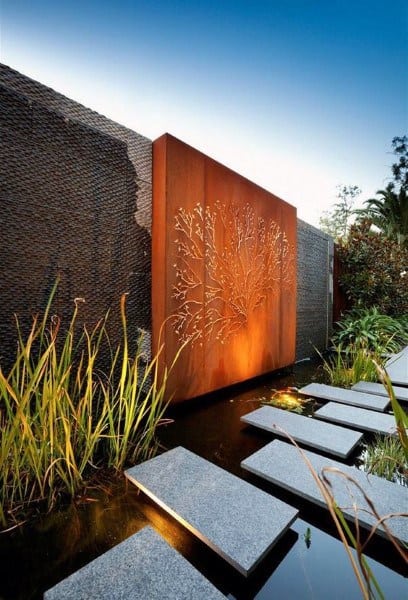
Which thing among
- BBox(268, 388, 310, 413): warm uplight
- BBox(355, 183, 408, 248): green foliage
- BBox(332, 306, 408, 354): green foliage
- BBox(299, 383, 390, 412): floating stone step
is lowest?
BBox(268, 388, 310, 413): warm uplight

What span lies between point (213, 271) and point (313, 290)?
2762 millimetres

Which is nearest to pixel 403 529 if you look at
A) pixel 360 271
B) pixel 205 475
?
pixel 205 475

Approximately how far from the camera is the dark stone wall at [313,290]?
14.2 feet

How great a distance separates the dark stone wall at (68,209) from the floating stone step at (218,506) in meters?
1.09

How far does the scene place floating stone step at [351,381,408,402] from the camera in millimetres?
2635

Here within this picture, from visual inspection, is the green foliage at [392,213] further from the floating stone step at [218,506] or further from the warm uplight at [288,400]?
the floating stone step at [218,506]

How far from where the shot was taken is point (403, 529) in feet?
3.44

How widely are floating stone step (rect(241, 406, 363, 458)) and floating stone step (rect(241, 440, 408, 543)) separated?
152mm

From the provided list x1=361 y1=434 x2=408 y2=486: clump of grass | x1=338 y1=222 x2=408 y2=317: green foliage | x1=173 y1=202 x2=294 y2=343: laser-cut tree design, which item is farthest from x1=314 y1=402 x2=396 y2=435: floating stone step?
x1=338 y1=222 x2=408 y2=317: green foliage

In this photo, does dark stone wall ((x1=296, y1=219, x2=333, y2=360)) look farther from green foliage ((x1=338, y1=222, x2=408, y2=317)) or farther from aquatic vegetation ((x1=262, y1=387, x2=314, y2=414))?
aquatic vegetation ((x1=262, y1=387, x2=314, y2=414))

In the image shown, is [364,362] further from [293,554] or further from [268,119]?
[268,119]

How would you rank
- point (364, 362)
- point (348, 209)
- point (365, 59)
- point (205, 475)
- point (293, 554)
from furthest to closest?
point (348, 209) < point (365, 59) < point (364, 362) < point (205, 475) < point (293, 554)

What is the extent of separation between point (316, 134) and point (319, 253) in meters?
2.71

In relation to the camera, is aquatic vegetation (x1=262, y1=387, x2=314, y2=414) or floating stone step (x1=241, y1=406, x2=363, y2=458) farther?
aquatic vegetation (x1=262, y1=387, x2=314, y2=414)
